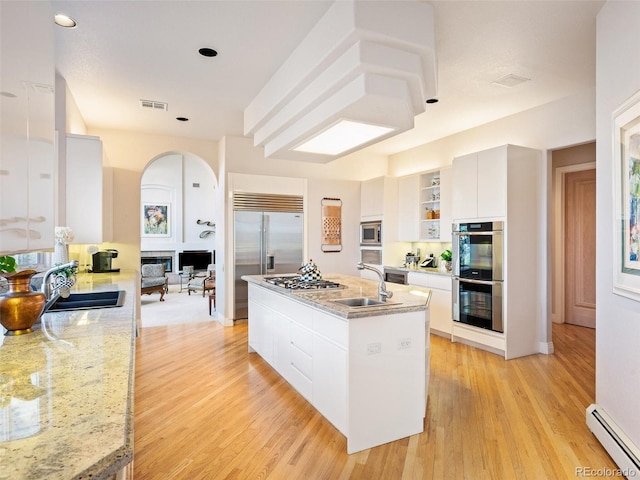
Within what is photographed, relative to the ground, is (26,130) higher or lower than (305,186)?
lower

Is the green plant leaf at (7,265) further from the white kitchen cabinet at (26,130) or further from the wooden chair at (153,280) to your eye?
the wooden chair at (153,280)

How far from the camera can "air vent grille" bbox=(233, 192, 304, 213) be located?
18.9 ft

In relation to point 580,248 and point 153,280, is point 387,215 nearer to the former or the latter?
point 580,248

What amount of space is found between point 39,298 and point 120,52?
2.37 meters

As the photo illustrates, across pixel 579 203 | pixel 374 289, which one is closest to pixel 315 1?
pixel 374 289

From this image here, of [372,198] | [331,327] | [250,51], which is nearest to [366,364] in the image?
[331,327]

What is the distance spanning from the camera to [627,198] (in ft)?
7.16

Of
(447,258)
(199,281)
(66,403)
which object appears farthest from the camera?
(199,281)

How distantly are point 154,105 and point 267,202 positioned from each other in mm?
2167

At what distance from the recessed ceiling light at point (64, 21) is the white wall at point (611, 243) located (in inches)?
145

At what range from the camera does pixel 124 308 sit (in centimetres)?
238

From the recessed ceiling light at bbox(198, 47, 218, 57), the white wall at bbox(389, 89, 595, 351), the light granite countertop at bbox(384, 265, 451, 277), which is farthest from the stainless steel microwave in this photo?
the recessed ceiling light at bbox(198, 47, 218, 57)

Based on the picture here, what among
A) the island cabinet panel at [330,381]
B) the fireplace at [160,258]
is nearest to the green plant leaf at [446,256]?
the island cabinet panel at [330,381]

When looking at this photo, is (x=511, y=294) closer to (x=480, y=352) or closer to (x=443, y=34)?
(x=480, y=352)
